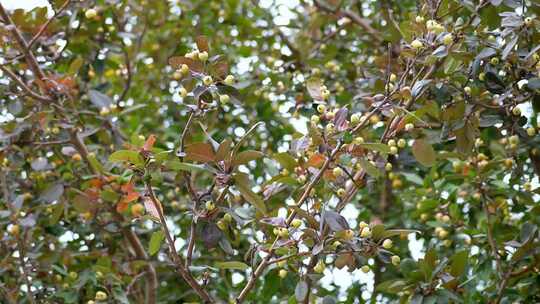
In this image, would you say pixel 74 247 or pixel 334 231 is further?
pixel 74 247

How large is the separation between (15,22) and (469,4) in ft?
4.19

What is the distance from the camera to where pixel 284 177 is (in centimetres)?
190

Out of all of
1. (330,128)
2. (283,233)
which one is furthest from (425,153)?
(283,233)

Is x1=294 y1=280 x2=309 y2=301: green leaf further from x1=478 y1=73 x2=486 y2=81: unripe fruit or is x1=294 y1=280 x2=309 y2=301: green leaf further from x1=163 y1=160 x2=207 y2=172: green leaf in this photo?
x1=478 y1=73 x2=486 y2=81: unripe fruit

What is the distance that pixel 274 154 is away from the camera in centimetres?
192

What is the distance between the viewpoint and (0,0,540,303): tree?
5.84 ft

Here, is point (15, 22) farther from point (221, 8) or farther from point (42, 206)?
point (221, 8)

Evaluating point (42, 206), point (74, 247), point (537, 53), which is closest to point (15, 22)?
point (42, 206)

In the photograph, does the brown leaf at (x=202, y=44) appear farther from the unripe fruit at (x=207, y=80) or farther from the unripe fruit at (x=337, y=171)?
the unripe fruit at (x=337, y=171)

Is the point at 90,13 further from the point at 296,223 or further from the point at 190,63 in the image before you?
the point at 296,223

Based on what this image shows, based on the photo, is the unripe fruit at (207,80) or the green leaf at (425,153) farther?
the green leaf at (425,153)

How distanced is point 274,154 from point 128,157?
391 mm

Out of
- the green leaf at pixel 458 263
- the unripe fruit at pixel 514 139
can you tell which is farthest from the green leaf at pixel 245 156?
the unripe fruit at pixel 514 139

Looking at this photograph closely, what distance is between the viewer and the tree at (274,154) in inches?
70.1
